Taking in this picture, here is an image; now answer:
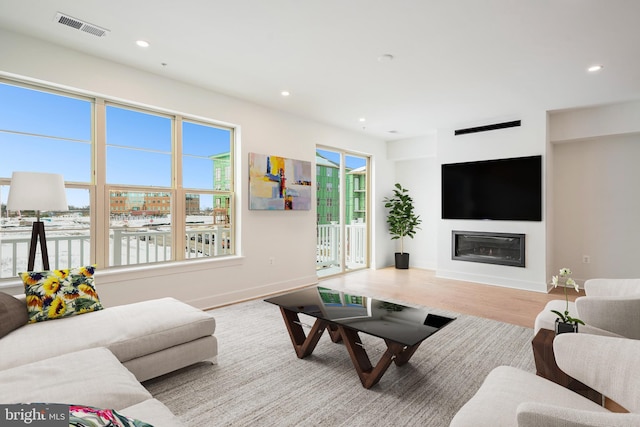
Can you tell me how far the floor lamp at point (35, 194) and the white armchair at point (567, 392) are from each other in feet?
9.66

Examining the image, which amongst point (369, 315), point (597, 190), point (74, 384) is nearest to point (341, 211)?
point (369, 315)

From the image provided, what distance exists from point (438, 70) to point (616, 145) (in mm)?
3306

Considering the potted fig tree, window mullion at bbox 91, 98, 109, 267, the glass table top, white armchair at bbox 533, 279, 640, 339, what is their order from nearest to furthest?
1. white armchair at bbox 533, 279, 640, 339
2. the glass table top
3. window mullion at bbox 91, 98, 109, 267
4. the potted fig tree

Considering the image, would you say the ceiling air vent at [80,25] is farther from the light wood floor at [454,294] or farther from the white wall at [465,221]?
the white wall at [465,221]

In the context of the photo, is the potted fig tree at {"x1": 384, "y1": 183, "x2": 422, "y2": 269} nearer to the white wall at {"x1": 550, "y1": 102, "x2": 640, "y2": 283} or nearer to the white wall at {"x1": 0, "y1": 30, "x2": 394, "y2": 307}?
the white wall at {"x1": 0, "y1": 30, "x2": 394, "y2": 307}

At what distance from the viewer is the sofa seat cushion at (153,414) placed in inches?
48.1

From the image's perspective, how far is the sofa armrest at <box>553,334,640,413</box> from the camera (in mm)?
1217

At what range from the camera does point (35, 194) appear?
2.42 m


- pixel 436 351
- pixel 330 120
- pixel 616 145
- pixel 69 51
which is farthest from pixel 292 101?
pixel 616 145

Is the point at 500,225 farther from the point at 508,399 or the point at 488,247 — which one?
the point at 508,399

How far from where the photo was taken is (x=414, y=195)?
689 centimetres

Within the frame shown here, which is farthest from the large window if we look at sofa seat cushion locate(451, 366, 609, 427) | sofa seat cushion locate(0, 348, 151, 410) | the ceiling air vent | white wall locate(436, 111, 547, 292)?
white wall locate(436, 111, 547, 292)

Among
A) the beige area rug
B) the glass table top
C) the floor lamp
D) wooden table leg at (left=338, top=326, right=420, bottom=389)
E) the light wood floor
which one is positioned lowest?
the beige area rug

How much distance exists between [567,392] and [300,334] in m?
1.81
